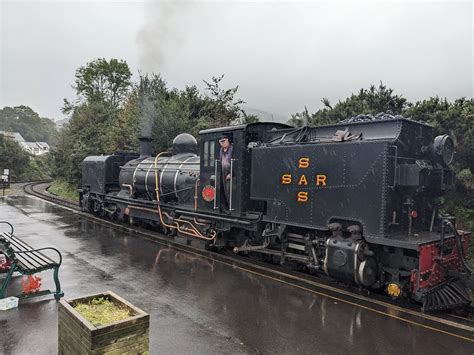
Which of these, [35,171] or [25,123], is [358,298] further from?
[25,123]

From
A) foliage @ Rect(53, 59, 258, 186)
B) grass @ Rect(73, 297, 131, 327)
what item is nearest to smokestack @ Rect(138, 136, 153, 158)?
foliage @ Rect(53, 59, 258, 186)

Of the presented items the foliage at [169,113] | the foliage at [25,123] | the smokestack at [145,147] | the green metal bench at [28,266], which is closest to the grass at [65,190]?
the foliage at [169,113]

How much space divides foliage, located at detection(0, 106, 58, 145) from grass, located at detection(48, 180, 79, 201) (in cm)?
8251

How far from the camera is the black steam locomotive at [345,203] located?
6539mm

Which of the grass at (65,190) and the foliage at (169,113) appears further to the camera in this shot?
the grass at (65,190)

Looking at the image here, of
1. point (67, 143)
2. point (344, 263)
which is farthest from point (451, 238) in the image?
point (67, 143)

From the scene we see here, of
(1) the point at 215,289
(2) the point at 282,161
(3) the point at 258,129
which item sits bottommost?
(1) the point at 215,289

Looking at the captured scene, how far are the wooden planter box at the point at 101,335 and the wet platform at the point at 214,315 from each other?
1008 millimetres

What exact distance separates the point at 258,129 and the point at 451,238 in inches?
192

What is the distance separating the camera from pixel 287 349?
16.3 feet

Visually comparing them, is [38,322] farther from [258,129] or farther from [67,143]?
[67,143]

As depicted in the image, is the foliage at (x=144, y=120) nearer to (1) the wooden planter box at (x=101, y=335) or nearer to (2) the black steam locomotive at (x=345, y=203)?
(2) the black steam locomotive at (x=345, y=203)

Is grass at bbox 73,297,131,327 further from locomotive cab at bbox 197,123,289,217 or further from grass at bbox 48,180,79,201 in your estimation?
grass at bbox 48,180,79,201

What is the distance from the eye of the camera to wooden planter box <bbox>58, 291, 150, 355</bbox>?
143 inches
